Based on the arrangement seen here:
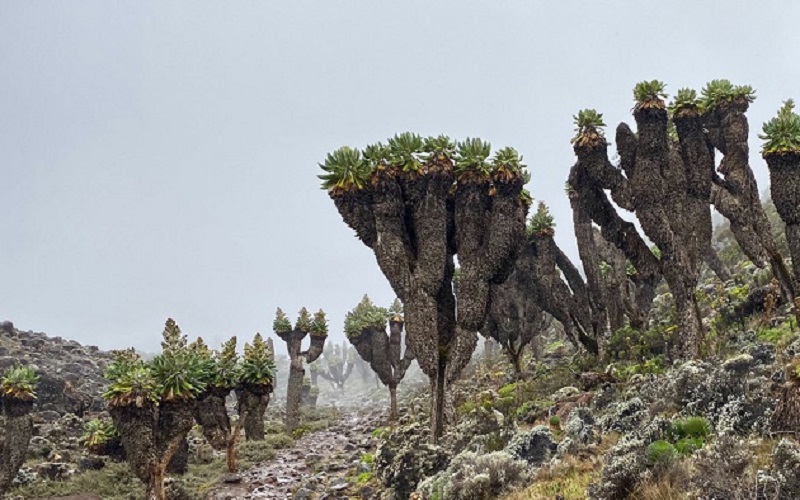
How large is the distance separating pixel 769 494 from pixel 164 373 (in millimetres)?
16037

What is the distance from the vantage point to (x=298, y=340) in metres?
35.5

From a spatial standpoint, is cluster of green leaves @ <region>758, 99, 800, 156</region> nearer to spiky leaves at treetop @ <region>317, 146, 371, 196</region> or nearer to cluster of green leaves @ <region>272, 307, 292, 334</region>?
spiky leaves at treetop @ <region>317, 146, 371, 196</region>

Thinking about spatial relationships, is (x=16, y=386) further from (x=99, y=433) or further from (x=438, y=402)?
(x=438, y=402)

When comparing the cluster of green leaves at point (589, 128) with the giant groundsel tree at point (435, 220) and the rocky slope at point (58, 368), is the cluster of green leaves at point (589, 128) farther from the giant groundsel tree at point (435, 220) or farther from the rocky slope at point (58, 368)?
the rocky slope at point (58, 368)

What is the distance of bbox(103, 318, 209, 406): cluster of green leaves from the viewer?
14.9m

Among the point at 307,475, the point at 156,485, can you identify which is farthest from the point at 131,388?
the point at 307,475

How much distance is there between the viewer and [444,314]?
56.9 feet

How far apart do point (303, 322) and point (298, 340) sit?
1348 millimetres

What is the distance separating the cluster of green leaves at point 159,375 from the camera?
48.9 feet

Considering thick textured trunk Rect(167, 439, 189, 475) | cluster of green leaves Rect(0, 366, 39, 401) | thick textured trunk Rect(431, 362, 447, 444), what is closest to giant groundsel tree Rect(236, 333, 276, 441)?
thick textured trunk Rect(167, 439, 189, 475)

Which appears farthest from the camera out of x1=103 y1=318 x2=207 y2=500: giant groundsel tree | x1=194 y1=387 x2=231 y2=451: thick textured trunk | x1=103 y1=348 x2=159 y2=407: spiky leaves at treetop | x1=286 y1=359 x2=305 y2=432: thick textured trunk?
x1=286 y1=359 x2=305 y2=432: thick textured trunk

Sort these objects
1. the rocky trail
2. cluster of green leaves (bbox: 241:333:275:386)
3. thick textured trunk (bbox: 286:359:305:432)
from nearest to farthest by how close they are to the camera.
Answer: the rocky trail < cluster of green leaves (bbox: 241:333:275:386) < thick textured trunk (bbox: 286:359:305:432)

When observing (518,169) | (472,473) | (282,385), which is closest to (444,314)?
(518,169)

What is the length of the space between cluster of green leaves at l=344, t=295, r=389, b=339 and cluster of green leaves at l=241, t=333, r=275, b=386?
1102 centimetres
